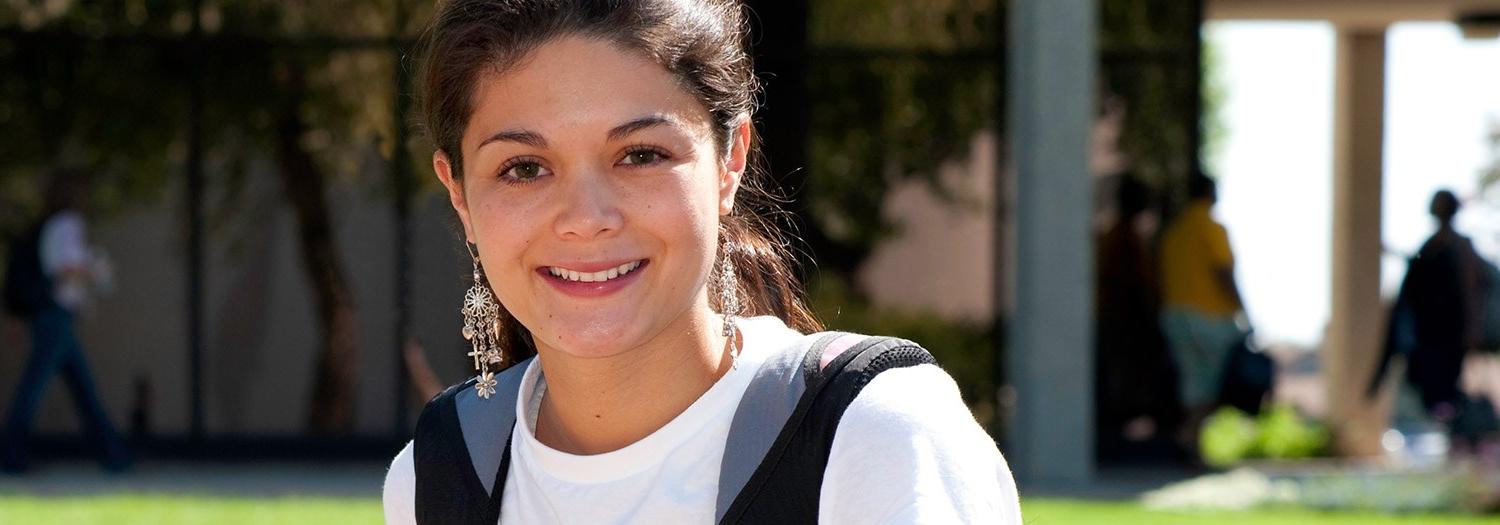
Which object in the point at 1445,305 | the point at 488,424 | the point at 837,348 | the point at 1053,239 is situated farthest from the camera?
the point at 1445,305

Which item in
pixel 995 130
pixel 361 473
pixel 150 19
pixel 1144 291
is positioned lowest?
pixel 361 473

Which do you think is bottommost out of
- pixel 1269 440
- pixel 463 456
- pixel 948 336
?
pixel 1269 440

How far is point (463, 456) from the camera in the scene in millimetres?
2191

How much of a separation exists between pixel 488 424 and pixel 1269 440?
13048 mm

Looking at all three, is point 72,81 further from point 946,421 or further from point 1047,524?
point 946,421

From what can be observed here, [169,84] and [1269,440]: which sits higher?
[169,84]

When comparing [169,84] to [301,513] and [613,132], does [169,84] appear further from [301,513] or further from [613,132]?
[613,132]

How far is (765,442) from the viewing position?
77.0 inches

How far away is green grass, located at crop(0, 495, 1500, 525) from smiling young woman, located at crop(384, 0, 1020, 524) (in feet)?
21.3

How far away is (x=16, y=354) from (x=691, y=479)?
11.1 meters

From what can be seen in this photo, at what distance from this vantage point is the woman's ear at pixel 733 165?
7.30 ft

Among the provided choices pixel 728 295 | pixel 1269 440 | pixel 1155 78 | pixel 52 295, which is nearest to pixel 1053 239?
pixel 1155 78

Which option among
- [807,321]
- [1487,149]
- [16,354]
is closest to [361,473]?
[16,354]

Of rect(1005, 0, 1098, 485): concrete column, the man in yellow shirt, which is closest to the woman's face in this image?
rect(1005, 0, 1098, 485): concrete column
